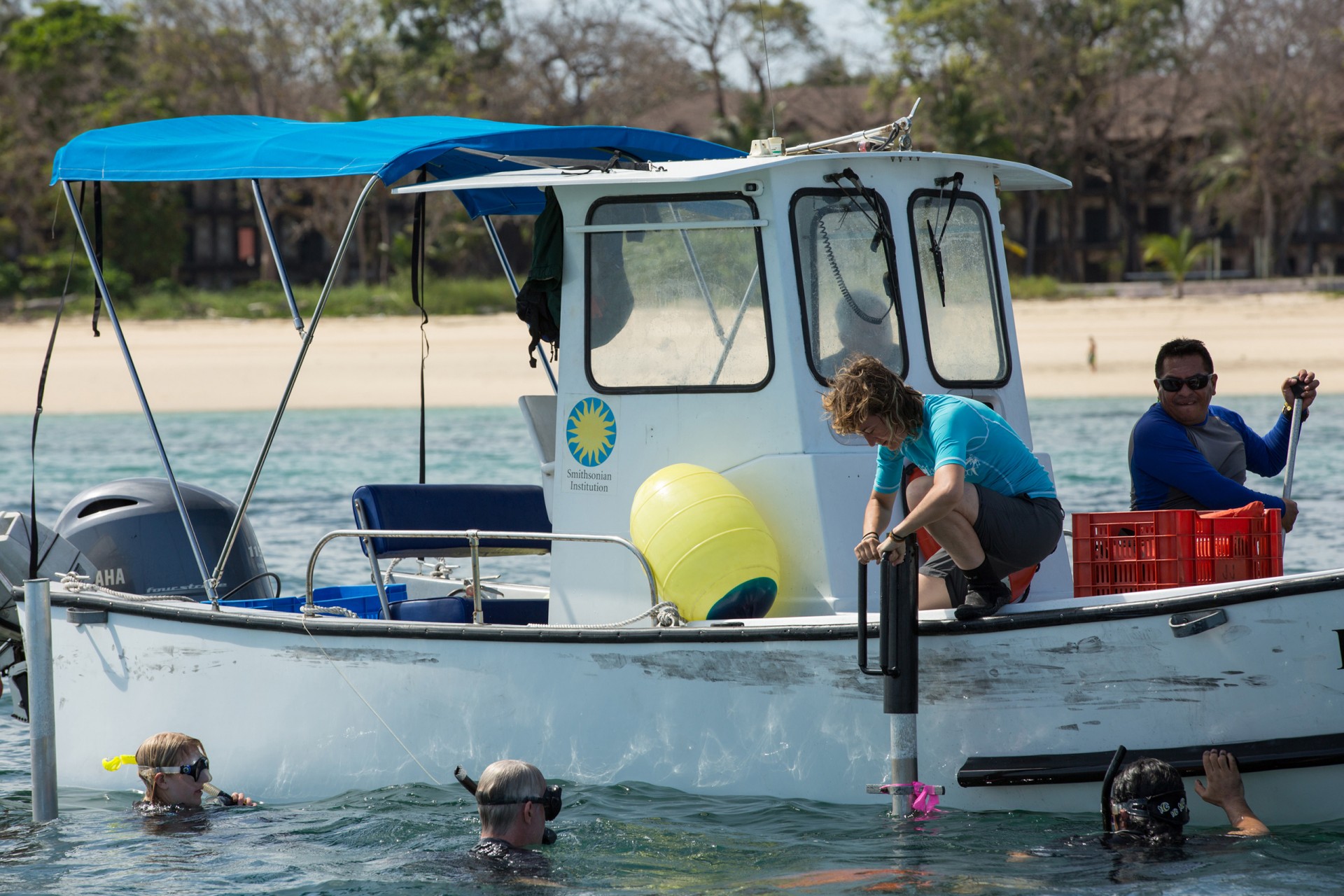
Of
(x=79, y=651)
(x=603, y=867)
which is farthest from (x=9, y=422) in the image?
(x=603, y=867)

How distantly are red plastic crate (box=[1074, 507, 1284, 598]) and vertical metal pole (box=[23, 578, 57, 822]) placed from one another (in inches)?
154

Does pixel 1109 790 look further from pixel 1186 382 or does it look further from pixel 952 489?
pixel 1186 382

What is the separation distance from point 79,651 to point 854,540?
3.42 m

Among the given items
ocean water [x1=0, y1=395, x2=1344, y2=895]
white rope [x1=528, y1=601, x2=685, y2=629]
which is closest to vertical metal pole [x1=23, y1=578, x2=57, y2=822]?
ocean water [x1=0, y1=395, x2=1344, y2=895]

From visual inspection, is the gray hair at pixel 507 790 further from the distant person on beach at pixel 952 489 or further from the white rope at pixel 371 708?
the distant person on beach at pixel 952 489

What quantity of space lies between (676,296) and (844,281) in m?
0.64

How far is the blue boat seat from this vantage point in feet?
21.7

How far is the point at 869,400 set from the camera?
4801 millimetres

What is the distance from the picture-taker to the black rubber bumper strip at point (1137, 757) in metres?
4.81

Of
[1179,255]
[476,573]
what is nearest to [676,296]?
[476,573]

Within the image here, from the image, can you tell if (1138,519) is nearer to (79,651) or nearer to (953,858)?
(953,858)

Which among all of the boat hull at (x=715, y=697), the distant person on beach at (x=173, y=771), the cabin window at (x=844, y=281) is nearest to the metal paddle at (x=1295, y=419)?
the boat hull at (x=715, y=697)

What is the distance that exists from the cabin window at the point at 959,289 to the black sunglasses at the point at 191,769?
325 cm

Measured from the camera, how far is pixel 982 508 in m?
5.07
